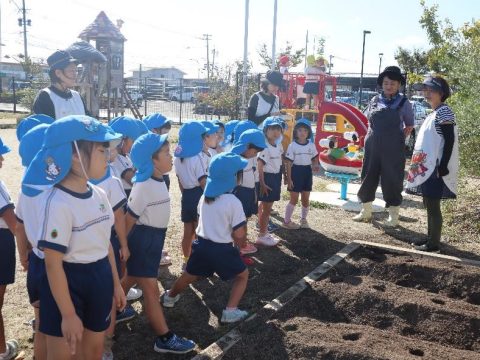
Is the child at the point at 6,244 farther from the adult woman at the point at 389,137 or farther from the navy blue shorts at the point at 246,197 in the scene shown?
the adult woman at the point at 389,137

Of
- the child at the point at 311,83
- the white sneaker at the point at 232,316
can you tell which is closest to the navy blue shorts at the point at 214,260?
the white sneaker at the point at 232,316

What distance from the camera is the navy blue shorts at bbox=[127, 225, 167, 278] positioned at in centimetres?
337

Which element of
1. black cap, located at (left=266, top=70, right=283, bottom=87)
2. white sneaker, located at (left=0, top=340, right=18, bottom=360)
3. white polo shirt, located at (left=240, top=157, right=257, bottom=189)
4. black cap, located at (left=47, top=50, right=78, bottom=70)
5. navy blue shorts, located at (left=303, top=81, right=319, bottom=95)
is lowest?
white sneaker, located at (left=0, top=340, right=18, bottom=360)

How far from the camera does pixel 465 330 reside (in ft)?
11.5

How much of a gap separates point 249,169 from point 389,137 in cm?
226

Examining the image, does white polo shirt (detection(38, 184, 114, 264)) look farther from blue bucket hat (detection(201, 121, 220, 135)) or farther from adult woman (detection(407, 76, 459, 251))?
adult woman (detection(407, 76, 459, 251))

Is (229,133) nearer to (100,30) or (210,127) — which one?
(210,127)

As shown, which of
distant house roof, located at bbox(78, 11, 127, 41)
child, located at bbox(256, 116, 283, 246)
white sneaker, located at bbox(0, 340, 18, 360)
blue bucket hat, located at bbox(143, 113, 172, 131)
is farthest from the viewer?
distant house roof, located at bbox(78, 11, 127, 41)

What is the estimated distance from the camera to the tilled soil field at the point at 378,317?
3.11 m

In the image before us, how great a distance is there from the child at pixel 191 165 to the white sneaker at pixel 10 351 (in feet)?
6.40

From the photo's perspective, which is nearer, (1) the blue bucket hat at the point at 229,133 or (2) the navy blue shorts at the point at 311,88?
(1) the blue bucket hat at the point at 229,133

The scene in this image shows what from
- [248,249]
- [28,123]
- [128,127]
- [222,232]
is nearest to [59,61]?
[128,127]

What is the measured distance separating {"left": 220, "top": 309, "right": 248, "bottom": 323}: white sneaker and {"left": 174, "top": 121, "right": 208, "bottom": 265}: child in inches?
48.8

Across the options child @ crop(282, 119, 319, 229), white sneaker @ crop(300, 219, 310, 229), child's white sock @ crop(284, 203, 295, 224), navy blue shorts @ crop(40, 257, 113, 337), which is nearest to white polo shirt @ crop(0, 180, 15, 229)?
navy blue shorts @ crop(40, 257, 113, 337)
